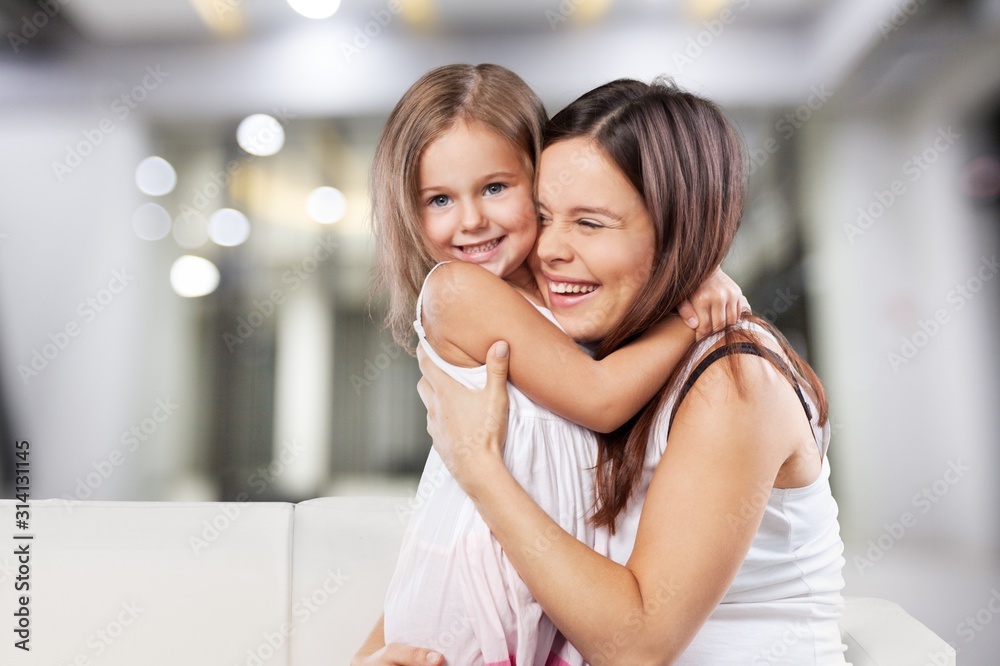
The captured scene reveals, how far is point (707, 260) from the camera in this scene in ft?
3.48

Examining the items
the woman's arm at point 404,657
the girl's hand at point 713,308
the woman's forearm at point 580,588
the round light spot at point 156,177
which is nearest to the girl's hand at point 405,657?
the woman's arm at point 404,657

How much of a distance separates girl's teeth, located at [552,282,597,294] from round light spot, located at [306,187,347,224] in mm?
2338

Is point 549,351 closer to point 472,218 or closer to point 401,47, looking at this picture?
point 472,218

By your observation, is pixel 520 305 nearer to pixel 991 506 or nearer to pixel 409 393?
pixel 409 393

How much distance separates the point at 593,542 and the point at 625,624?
7.6 inches

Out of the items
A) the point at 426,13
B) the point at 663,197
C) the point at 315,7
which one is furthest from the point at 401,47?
the point at 663,197

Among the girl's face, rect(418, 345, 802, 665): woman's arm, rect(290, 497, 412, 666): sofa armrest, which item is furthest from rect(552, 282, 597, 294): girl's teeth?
rect(290, 497, 412, 666): sofa armrest

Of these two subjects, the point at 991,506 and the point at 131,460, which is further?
the point at 131,460

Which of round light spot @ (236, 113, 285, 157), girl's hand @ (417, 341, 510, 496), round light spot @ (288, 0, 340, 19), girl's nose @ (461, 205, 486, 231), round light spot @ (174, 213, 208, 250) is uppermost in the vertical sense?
round light spot @ (288, 0, 340, 19)

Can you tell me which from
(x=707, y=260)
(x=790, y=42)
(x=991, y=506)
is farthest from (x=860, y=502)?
(x=707, y=260)

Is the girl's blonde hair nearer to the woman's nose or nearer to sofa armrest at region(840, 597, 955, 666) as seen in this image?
the woman's nose

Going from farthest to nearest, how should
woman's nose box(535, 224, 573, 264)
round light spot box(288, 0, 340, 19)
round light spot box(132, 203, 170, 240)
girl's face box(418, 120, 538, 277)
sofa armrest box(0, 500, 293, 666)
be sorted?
round light spot box(132, 203, 170, 240) → round light spot box(288, 0, 340, 19) → sofa armrest box(0, 500, 293, 666) → girl's face box(418, 120, 538, 277) → woman's nose box(535, 224, 573, 264)

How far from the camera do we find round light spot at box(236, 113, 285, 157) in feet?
10.7

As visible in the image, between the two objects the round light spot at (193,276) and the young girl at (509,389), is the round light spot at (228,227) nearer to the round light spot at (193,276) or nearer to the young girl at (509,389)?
the round light spot at (193,276)
